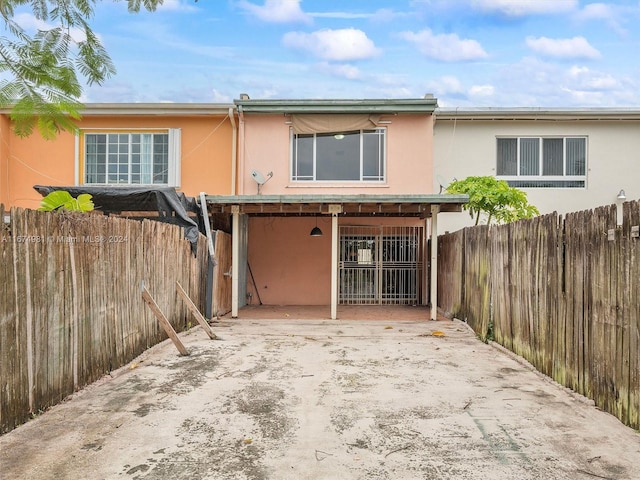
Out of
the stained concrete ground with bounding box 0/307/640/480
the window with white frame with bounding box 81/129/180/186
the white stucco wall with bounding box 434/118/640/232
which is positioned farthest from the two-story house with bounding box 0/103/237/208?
the stained concrete ground with bounding box 0/307/640/480

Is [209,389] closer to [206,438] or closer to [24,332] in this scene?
[206,438]

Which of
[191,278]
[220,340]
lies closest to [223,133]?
[191,278]

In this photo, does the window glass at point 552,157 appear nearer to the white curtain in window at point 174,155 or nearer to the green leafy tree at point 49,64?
the white curtain in window at point 174,155

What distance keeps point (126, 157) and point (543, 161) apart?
12.0 metres

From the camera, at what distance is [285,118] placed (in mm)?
13531

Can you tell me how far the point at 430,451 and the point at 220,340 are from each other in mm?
5463

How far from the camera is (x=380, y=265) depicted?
14109 millimetres

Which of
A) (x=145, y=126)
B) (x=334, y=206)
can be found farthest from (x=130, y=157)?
(x=334, y=206)

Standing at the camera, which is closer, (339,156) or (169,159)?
(339,156)

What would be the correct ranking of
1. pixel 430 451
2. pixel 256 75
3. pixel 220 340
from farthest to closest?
1. pixel 256 75
2. pixel 220 340
3. pixel 430 451

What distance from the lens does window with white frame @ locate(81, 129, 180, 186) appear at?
45.8 feet

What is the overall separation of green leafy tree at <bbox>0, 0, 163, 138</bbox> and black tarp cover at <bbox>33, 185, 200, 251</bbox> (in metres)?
6.30

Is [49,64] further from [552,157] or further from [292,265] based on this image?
[552,157]

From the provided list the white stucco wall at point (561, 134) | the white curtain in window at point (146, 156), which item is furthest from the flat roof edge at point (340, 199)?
the white curtain in window at point (146, 156)
